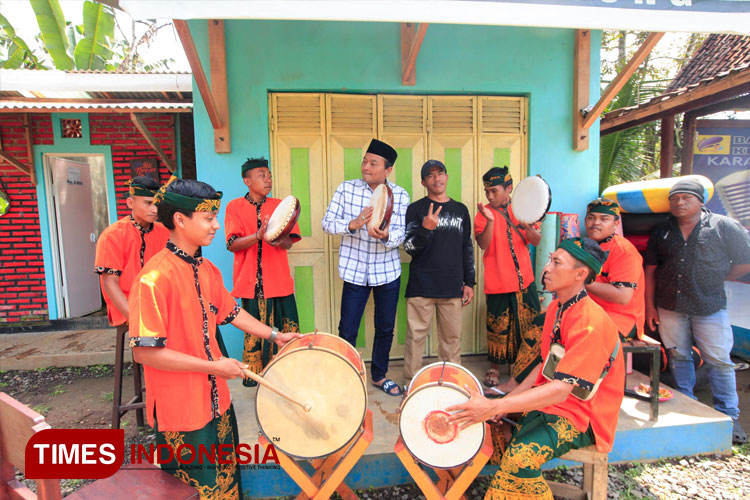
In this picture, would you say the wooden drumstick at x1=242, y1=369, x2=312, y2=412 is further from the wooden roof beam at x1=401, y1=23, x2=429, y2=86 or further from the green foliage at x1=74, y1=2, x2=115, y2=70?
the green foliage at x1=74, y1=2, x2=115, y2=70

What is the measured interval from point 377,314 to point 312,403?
1435 millimetres

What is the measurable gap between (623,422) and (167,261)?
3.06m

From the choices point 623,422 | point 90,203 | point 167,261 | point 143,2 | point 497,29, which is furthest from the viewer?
point 90,203

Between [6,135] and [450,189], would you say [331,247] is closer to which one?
[450,189]

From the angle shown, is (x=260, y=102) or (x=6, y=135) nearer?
(x=260, y=102)

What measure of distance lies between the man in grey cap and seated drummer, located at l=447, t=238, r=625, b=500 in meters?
1.74

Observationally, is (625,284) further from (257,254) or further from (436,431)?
(257,254)

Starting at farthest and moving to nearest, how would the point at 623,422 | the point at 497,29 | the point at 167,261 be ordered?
the point at 497,29 < the point at 623,422 < the point at 167,261

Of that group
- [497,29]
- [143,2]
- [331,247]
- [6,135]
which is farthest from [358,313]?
[6,135]

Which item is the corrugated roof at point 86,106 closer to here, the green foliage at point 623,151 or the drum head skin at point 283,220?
the drum head skin at point 283,220

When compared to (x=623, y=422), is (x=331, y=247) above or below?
above

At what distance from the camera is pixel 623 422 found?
2.84 metres

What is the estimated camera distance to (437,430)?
6.17 ft

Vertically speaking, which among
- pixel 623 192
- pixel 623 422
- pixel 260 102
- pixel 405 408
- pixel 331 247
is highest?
pixel 260 102
